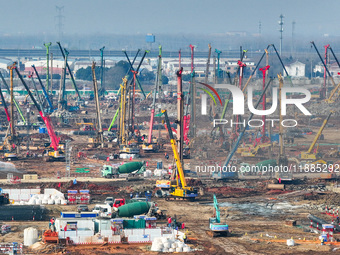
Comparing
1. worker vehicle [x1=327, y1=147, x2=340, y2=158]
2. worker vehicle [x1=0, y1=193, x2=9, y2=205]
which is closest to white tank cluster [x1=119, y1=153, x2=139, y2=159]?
worker vehicle [x1=327, y1=147, x2=340, y2=158]

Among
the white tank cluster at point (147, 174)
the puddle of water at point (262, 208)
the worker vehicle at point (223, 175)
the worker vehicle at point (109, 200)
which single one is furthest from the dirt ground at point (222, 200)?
the white tank cluster at point (147, 174)

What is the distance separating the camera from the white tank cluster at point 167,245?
40.4 m

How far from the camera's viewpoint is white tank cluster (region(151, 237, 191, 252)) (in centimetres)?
4041

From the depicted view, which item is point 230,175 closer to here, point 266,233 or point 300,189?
point 300,189

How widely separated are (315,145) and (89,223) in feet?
131

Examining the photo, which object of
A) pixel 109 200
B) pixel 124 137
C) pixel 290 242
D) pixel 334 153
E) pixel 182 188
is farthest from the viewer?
pixel 124 137

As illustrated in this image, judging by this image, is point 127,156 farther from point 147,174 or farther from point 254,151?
point 147,174

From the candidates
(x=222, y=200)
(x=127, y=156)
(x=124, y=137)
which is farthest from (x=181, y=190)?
(x=124, y=137)

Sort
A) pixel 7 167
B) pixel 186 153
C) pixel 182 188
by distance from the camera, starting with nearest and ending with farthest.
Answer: pixel 182 188, pixel 7 167, pixel 186 153

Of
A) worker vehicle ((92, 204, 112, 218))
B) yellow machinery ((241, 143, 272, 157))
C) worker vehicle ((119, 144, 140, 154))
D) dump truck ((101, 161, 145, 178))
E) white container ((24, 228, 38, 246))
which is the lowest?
white container ((24, 228, 38, 246))

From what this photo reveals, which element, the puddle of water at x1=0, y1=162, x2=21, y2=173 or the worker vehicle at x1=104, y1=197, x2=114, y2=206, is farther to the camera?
the puddle of water at x1=0, y1=162, x2=21, y2=173

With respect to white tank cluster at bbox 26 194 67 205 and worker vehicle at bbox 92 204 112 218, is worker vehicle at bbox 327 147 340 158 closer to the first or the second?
white tank cluster at bbox 26 194 67 205

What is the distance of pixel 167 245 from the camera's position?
133ft

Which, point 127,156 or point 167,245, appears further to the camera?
point 127,156
